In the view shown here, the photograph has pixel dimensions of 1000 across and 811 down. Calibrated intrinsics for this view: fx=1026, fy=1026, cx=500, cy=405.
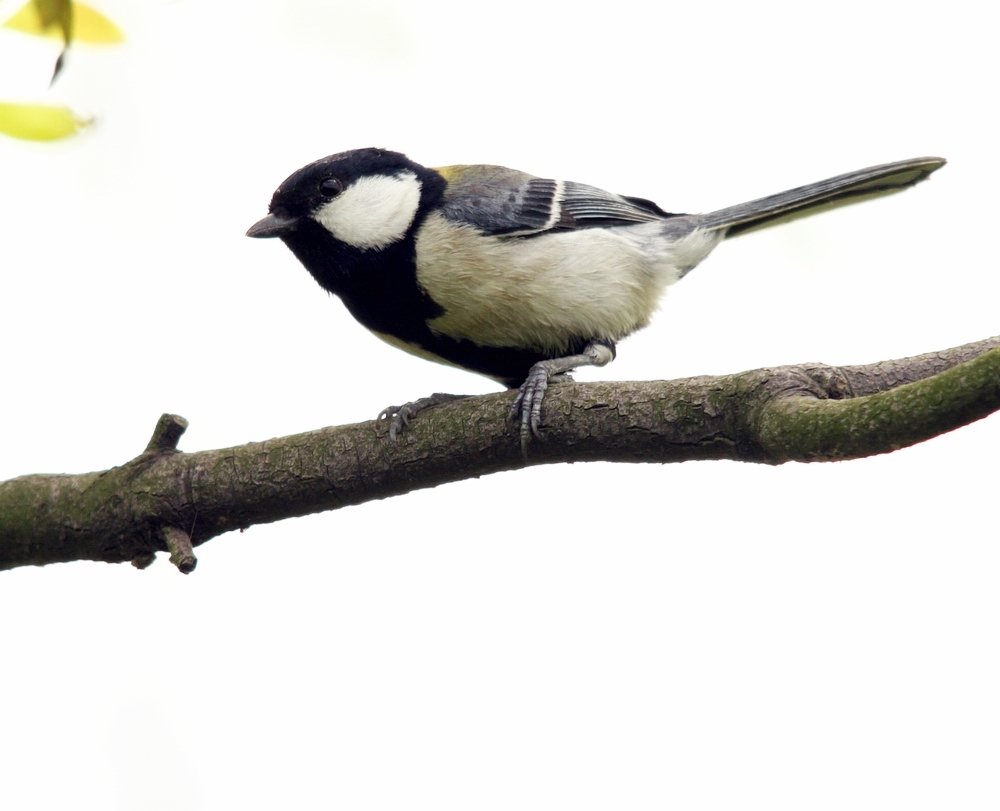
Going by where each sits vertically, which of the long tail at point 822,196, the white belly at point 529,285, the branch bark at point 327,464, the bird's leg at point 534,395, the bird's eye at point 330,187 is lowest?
the branch bark at point 327,464

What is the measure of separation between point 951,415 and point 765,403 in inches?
20.0

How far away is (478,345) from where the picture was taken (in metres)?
3.45

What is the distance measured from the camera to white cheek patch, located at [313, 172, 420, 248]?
345 cm

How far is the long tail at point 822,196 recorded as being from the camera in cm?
327

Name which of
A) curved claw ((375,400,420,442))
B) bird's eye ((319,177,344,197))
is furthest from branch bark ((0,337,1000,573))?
bird's eye ((319,177,344,197))

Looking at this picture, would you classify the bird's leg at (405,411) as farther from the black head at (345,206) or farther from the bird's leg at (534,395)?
the black head at (345,206)

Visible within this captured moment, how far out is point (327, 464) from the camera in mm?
2713

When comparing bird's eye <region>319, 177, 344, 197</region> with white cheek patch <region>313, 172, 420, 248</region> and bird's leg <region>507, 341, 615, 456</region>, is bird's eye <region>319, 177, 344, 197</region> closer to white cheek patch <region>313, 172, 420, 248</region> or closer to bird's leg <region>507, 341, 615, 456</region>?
white cheek patch <region>313, 172, 420, 248</region>

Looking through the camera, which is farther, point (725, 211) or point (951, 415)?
point (725, 211)

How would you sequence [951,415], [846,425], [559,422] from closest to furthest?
[951,415], [846,425], [559,422]

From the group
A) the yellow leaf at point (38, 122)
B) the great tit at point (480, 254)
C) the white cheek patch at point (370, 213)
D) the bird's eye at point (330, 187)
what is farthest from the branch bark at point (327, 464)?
the yellow leaf at point (38, 122)

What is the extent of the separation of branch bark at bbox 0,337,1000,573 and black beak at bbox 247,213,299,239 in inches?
34.7

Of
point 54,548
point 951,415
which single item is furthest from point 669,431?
point 54,548

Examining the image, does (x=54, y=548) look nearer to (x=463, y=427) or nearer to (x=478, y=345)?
(x=463, y=427)
